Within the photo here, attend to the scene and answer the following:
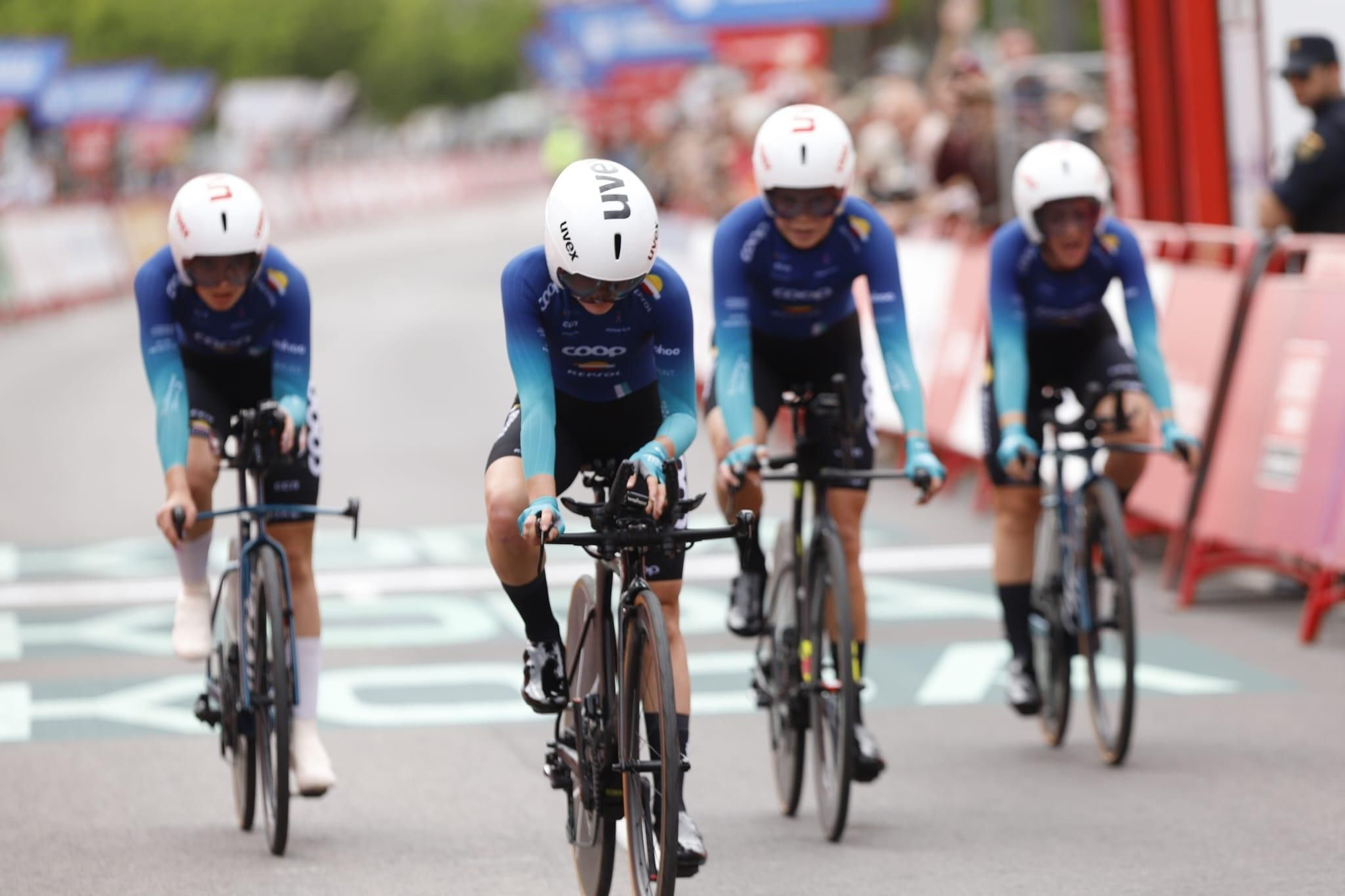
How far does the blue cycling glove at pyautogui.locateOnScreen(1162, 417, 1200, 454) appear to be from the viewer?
783 centimetres

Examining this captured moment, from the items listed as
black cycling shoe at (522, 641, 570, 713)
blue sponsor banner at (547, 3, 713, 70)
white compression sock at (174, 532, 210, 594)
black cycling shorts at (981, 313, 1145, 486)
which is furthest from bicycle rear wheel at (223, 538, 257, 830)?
blue sponsor banner at (547, 3, 713, 70)

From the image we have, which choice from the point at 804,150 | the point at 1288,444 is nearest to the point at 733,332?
the point at 804,150

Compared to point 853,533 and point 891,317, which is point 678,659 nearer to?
point 853,533

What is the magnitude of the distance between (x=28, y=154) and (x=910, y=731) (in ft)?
166

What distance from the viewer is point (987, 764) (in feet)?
27.0

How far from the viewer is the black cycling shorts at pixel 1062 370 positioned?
8.45 m

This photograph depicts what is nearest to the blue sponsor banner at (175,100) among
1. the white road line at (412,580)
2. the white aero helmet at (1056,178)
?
the white road line at (412,580)

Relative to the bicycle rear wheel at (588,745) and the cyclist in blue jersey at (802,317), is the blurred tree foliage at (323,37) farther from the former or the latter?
the bicycle rear wheel at (588,745)

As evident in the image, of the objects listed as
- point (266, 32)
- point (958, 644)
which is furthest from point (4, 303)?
point (266, 32)

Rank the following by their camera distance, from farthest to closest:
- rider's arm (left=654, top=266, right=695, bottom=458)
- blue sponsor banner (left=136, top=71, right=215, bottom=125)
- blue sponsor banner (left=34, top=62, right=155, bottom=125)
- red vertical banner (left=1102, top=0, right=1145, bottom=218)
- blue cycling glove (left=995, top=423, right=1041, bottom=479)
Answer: blue sponsor banner (left=136, top=71, right=215, bottom=125)
blue sponsor banner (left=34, top=62, right=155, bottom=125)
red vertical banner (left=1102, top=0, right=1145, bottom=218)
blue cycling glove (left=995, top=423, right=1041, bottom=479)
rider's arm (left=654, top=266, right=695, bottom=458)

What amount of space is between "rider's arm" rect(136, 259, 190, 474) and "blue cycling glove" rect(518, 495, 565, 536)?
1.82 metres

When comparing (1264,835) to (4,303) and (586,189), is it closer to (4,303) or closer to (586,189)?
(586,189)

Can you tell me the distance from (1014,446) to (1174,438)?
0.55 m

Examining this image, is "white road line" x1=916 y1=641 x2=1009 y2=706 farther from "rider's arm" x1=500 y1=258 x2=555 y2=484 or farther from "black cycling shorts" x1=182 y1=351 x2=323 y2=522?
Result: "rider's arm" x1=500 y1=258 x2=555 y2=484
